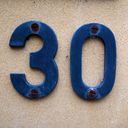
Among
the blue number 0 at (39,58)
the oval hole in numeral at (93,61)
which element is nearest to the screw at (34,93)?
the blue number 0 at (39,58)

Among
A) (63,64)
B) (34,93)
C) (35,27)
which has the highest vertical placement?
(35,27)

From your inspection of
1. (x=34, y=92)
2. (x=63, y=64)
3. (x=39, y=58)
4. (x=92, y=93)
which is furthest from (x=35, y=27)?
(x=92, y=93)

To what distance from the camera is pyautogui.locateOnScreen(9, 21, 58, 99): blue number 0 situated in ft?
11.8

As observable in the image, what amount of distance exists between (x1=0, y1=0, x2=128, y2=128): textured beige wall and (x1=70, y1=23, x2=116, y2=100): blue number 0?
6 centimetres

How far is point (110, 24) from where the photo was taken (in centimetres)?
367

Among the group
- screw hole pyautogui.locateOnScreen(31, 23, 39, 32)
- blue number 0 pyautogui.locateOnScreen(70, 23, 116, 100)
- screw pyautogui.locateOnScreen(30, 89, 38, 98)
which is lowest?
screw pyautogui.locateOnScreen(30, 89, 38, 98)

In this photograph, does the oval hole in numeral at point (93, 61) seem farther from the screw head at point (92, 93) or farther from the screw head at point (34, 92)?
the screw head at point (34, 92)

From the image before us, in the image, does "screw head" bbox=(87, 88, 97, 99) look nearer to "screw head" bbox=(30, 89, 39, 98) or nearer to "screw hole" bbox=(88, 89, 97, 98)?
"screw hole" bbox=(88, 89, 97, 98)

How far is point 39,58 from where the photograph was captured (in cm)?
359

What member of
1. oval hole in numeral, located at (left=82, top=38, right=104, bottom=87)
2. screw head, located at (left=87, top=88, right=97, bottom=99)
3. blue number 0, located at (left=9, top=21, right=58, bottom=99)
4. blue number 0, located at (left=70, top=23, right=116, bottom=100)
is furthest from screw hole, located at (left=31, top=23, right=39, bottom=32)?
screw head, located at (left=87, top=88, right=97, bottom=99)

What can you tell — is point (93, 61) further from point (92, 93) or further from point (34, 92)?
point (34, 92)

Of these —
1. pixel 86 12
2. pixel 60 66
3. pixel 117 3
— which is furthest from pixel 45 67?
pixel 117 3

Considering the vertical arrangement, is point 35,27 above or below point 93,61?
above

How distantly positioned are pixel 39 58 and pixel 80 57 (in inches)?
14.5
